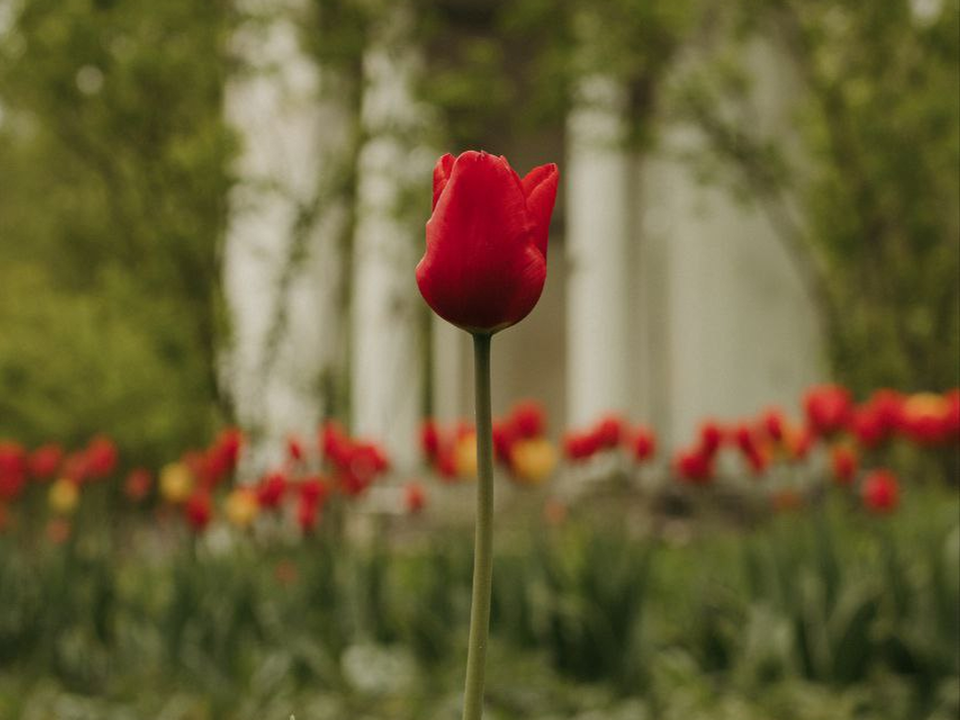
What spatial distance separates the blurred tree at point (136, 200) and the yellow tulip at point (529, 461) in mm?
2782

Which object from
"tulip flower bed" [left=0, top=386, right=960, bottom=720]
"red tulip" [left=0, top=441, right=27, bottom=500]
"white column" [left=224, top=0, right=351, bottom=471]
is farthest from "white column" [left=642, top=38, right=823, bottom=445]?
"red tulip" [left=0, top=441, right=27, bottom=500]

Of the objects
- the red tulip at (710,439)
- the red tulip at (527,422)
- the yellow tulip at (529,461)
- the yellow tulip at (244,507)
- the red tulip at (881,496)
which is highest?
the red tulip at (527,422)

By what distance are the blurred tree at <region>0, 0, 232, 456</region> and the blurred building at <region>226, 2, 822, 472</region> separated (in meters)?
0.27

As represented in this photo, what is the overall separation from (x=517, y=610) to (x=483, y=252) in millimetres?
2776

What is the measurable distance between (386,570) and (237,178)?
9.42ft

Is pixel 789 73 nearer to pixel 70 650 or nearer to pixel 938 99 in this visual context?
pixel 938 99

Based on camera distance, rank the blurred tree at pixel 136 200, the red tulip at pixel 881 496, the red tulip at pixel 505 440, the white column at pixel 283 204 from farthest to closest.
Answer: the white column at pixel 283 204 → the blurred tree at pixel 136 200 → the red tulip at pixel 881 496 → the red tulip at pixel 505 440

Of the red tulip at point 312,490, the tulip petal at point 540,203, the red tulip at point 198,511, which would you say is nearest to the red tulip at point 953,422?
the red tulip at point 312,490

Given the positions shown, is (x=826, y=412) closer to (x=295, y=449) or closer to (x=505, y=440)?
(x=505, y=440)

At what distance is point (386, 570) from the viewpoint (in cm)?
356

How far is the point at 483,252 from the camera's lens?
751 mm

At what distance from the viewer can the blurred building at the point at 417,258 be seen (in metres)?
6.17

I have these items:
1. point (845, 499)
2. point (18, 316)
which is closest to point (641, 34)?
point (845, 499)

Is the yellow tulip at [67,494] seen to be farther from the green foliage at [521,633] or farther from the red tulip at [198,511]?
the red tulip at [198,511]
